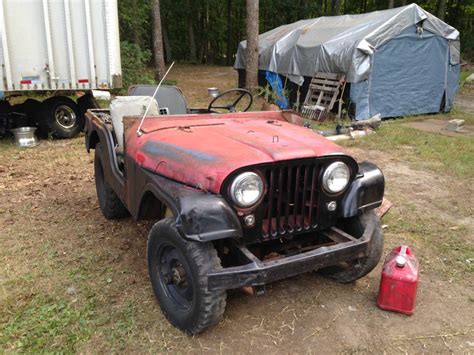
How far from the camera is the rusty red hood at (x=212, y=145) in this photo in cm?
262

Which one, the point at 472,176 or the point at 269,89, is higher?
the point at 269,89

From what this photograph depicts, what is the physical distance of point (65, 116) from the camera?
882 cm

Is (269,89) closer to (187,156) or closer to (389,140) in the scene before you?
(389,140)

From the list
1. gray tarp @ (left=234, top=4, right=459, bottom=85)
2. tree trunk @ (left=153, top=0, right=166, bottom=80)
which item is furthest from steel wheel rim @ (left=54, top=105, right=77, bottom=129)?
tree trunk @ (left=153, top=0, right=166, bottom=80)

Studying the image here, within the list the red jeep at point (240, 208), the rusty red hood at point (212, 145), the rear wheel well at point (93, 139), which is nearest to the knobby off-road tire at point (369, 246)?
the red jeep at point (240, 208)

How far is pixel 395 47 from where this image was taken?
35.2 feet

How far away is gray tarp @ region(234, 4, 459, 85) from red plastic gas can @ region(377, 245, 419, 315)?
801 cm

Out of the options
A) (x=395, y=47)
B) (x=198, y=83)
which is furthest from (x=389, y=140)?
(x=198, y=83)

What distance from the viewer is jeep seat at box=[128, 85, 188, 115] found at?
4684 mm

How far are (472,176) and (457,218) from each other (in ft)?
6.05

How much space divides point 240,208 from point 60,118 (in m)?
7.28

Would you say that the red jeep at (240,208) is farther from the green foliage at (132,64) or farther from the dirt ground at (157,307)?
the green foliage at (132,64)

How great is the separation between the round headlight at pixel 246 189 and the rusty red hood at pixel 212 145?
0.24ft

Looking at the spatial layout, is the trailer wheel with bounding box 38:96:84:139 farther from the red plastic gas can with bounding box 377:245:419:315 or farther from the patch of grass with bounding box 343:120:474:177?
the red plastic gas can with bounding box 377:245:419:315
